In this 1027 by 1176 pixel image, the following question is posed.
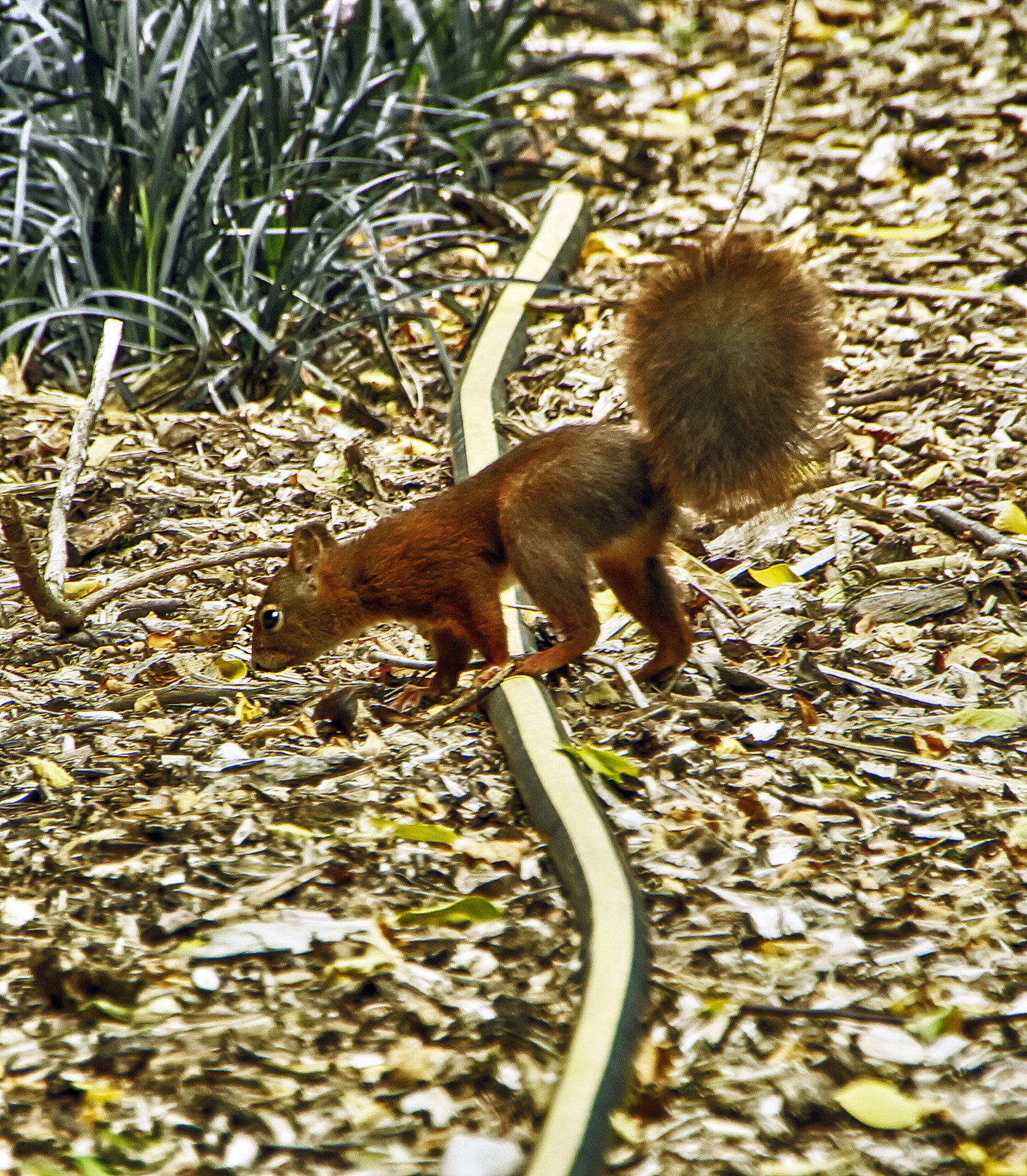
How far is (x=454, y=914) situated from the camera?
2594 mm

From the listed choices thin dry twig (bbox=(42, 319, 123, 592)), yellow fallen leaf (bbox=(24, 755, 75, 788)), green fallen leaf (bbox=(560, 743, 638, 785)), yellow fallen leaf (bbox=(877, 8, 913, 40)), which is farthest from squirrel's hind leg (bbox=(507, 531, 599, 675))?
yellow fallen leaf (bbox=(877, 8, 913, 40))

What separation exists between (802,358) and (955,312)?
206 cm

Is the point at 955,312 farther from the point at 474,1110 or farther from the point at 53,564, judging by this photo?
the point at 474,1110

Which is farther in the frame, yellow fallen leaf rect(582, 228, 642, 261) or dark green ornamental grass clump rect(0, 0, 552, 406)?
yellow fallen leaf rect(582, 228, 642, 261)

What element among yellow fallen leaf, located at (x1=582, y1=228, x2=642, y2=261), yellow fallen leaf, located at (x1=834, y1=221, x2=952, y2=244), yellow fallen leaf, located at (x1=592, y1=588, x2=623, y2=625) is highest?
yellow fallen leaf, located at (x1=834, y1=221, x2=952, y2=244)

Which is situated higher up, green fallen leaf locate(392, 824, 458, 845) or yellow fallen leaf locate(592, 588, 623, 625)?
green fallen leaf locate(392, 824, 458, 845)

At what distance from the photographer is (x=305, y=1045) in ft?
7.54

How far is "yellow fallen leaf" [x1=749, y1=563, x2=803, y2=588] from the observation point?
3.93 meters

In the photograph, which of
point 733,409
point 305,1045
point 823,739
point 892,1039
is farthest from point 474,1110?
point 733,409

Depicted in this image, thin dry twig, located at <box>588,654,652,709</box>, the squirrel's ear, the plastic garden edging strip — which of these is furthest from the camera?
the squirrel's ear

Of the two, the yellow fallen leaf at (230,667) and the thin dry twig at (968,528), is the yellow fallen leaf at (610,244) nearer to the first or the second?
the thin dry twig at (968,528)

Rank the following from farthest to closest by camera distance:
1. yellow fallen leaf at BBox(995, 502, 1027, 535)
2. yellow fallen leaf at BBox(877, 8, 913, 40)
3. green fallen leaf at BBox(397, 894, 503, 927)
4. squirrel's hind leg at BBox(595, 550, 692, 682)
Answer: yellow fallen leaf at BBox(877, 8, 913, 40), yellow fallen leaf at BBox(995, 502, 1027, 535), squirrel's hind leg at BBox(595, 550, 692, 682), green fallen leaf at BBox(397, 894, 503, 927)

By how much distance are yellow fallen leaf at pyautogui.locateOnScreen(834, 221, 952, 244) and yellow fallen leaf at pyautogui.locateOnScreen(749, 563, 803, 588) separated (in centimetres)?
228

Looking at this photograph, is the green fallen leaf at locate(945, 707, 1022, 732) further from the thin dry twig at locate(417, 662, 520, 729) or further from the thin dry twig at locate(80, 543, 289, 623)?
the thin dry twig at locate(80, 543, 289, 623)
